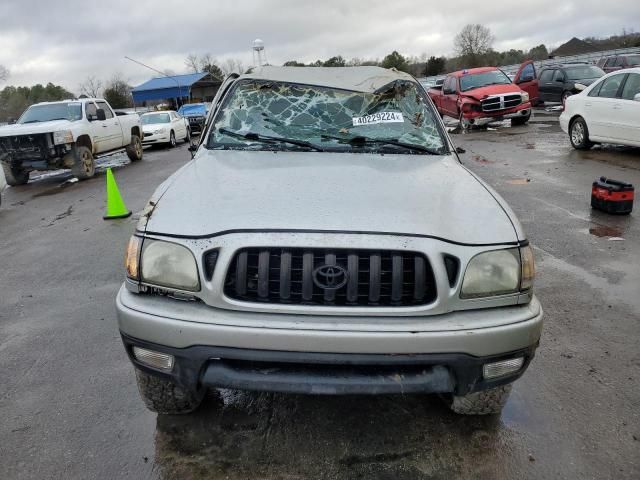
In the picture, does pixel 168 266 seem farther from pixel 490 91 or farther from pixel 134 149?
pixel 490 91

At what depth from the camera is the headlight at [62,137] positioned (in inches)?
453

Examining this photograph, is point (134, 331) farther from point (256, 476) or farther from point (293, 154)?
point (293, 154)

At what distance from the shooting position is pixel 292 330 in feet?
6.86

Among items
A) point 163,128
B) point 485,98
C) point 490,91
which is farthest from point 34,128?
point 490,91

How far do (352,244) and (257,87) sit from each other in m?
2.16

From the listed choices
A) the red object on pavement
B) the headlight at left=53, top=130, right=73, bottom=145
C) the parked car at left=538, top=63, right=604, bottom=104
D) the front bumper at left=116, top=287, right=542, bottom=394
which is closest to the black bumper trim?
the front bumper at left=116, top=287, right=542, bottom=394

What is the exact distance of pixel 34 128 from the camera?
11562mm

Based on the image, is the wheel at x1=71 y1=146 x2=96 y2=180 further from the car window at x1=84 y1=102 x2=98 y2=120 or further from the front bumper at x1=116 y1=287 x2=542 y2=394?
the front bumper at x1=116 y1=287 x2=542 y2=394

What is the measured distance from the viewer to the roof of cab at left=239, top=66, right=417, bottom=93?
3859 mm

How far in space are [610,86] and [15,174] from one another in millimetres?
13375

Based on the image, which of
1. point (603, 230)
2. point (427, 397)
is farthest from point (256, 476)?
point (603, 230)

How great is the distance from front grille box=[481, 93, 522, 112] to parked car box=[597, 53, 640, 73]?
6846 millimetres

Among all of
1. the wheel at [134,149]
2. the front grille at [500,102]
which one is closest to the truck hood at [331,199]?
the wheel at [134,149]

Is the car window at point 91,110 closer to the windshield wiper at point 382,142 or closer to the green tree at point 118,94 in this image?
the windshield wiper at point 382,142
